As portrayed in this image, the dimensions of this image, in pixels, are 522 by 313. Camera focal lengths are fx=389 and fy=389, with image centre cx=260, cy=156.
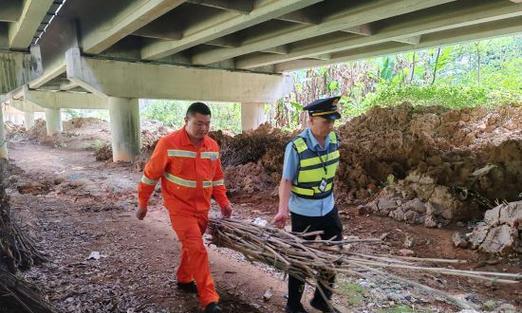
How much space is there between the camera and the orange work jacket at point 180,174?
3332mm

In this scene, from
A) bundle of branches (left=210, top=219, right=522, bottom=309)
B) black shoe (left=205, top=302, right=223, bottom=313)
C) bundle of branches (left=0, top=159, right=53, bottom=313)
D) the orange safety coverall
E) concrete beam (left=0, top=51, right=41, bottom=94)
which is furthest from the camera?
concrete beam (left=0, top=51, right=41, bottom=94)

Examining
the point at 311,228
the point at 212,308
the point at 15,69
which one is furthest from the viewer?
the point at 15,69

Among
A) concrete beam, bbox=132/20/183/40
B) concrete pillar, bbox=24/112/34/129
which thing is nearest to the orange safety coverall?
concrete beam, bbox=132/20/183/40

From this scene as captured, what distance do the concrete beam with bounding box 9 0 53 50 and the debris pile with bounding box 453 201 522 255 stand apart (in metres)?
7.28

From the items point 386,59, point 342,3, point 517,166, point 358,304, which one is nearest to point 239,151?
point 342,3

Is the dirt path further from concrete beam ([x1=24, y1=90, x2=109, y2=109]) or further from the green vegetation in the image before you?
concrete beam ([x1=24, y1=90, x2=109, y2=109])

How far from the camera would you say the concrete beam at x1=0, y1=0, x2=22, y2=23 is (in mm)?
7816

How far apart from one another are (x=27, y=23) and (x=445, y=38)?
29.3 feet

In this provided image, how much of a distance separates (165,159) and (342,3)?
210 inches

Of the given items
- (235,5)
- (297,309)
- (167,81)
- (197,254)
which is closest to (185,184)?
(197,254)

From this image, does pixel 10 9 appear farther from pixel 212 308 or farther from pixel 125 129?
pixel 212 308

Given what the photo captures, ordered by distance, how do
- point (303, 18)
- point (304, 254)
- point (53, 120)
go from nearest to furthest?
point (304, 254) < point (303, 18) < point (53, 120)

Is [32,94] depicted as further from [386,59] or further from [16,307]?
[16,307]

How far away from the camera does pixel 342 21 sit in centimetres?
718
